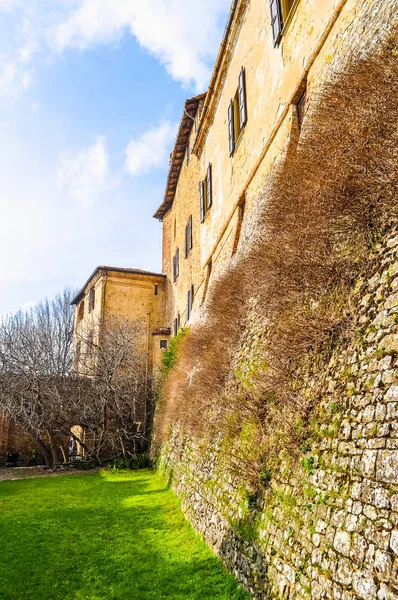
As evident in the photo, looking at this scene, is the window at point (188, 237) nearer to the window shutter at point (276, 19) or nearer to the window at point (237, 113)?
the window at point (237, 113)

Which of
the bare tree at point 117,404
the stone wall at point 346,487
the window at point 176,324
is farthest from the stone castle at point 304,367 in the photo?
the window at point 176,324

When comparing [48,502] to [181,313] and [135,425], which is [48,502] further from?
[181,313]

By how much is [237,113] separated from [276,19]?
9.77ft

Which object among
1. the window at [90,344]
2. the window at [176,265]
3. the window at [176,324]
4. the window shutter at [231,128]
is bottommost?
the window at [90,344]

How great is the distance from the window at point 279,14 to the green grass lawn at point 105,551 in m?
8.49

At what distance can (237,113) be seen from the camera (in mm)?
10734

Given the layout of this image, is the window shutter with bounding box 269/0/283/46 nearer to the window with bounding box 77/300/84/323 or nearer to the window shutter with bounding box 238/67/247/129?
the window shutter with bounding box 238/67/247/129

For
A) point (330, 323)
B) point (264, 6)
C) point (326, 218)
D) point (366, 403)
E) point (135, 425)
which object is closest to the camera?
point (366, 403)

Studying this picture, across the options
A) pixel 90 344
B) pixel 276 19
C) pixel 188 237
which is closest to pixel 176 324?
pixel 90 344

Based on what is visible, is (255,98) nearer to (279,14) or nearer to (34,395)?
(279,14)

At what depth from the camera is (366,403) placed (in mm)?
3318

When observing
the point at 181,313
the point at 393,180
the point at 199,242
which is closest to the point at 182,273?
the point at 181,313

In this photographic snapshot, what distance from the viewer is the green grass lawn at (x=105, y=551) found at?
5.11m

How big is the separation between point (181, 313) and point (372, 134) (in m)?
14.4
